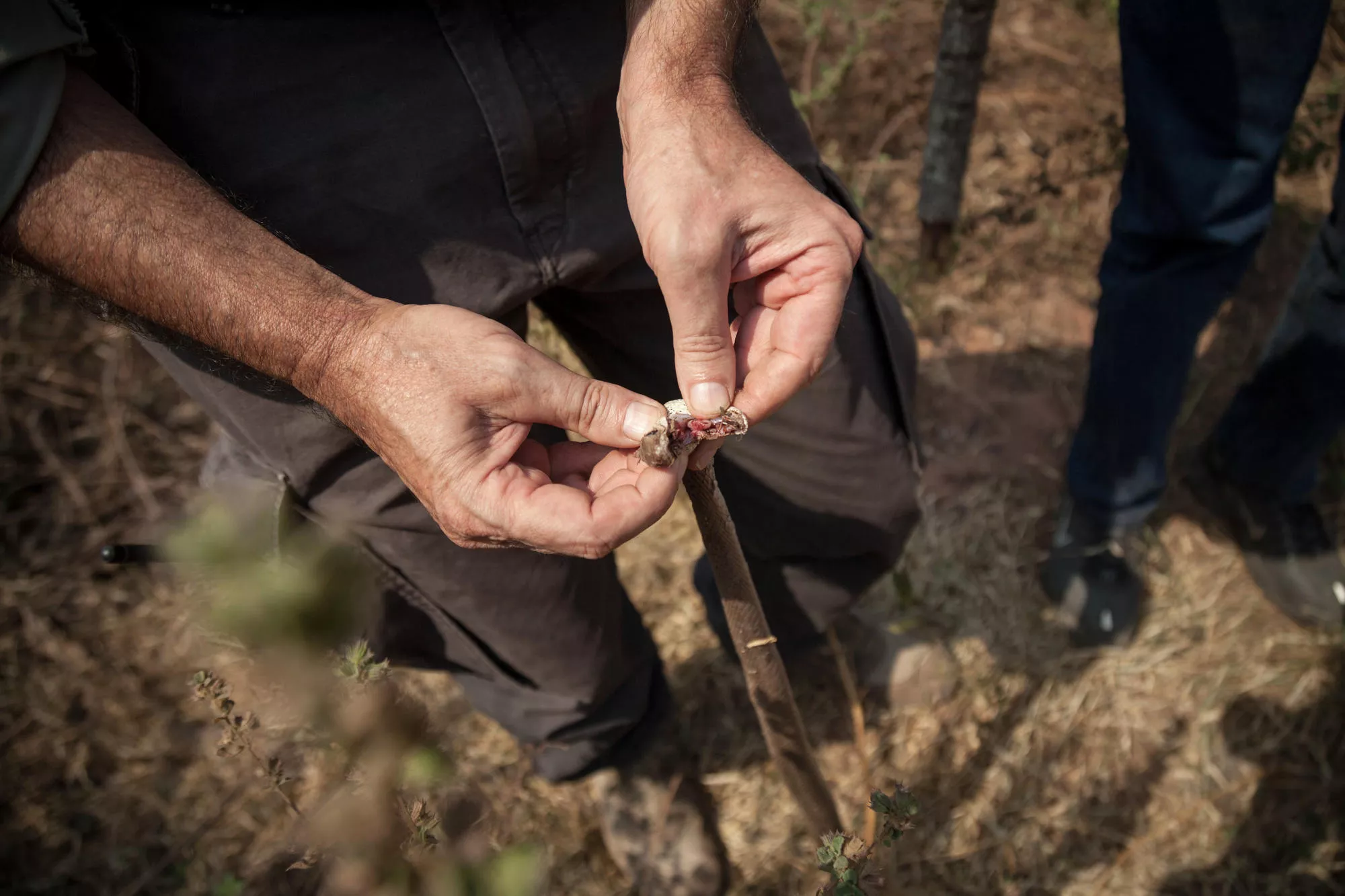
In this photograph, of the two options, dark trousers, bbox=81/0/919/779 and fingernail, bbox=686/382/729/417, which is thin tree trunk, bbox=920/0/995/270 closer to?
dark trousers, bbox=81/0/919/779

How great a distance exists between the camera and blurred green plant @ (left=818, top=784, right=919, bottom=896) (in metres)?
1.10

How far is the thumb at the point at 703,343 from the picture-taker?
3.70 ft

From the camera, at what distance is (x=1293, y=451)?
2385 millimetres

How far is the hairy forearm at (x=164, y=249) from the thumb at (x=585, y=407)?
262mm

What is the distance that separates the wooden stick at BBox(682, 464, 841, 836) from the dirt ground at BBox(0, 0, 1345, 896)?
1.80ft

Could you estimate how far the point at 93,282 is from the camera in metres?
1.17

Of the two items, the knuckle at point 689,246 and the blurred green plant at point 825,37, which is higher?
the knuckle at point 689,246

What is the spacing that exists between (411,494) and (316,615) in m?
0.38

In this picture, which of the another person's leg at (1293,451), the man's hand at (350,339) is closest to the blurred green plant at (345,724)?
the man's hand at (350,339)

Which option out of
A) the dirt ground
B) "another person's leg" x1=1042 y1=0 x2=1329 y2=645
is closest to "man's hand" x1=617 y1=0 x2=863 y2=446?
"another person's leg" x1=1042 y1=0 x2=1329 y2=645

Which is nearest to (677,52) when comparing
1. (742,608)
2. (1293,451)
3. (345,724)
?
(742,608)

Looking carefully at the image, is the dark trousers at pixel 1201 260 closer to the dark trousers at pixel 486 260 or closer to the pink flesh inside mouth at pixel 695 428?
the dark trousers at pixel 486 260

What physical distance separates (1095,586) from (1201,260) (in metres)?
0.94

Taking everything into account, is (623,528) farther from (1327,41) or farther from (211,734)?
(1327,41)
